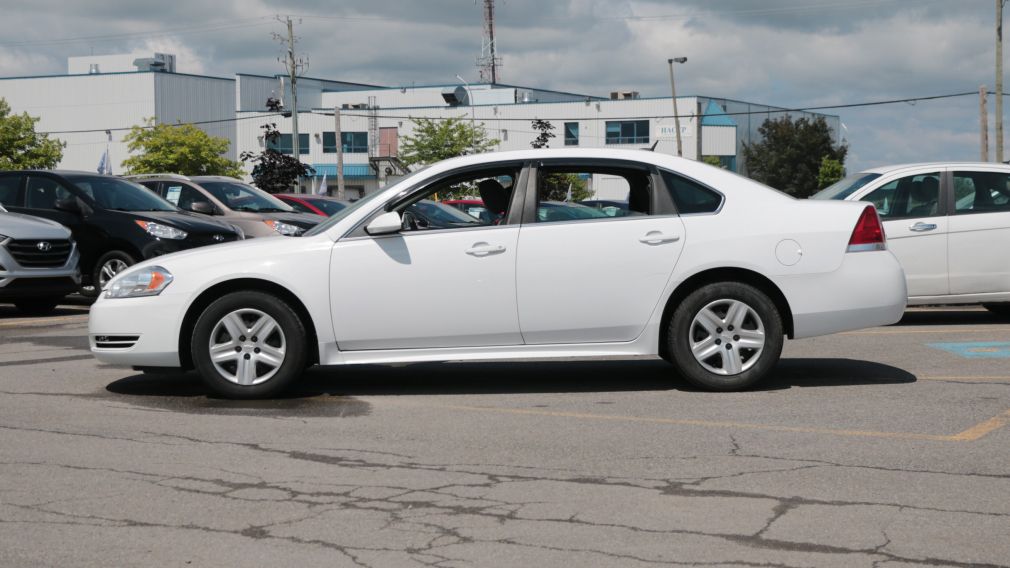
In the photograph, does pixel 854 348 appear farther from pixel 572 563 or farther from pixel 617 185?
pixel 572 563

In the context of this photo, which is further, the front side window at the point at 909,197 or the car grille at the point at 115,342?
the front side window at the point at 909,197

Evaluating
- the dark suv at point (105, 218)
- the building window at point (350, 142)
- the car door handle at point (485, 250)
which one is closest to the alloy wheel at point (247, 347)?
the car door handle at point (485, 250)

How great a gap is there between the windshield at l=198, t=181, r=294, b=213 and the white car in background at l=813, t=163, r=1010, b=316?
31.8 feet

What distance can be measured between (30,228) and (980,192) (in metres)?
10.5

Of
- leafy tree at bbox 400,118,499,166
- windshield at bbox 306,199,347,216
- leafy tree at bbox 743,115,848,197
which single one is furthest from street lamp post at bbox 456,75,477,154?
windshield at bbox 306,199,347,216

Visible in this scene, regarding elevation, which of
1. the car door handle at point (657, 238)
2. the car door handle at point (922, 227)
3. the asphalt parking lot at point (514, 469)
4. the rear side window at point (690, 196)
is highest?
the rear side window at point (690, 196)

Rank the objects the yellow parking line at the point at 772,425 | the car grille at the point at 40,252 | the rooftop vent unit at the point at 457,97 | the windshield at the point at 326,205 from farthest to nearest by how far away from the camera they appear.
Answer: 1. the rooftop vent unit at the point at 457,97
2. the windshield at the point at 326,205
3. the car grille at the point at 40,252
4. the yellow parking line at the point at 772,425

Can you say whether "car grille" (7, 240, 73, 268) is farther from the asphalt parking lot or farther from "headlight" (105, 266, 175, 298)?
"headlight" (105, 266, 175, 298)

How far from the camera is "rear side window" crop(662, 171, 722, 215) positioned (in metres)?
7.99

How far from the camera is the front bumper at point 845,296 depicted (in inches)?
313

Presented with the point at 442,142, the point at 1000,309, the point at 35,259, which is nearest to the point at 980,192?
the point at 1000,309

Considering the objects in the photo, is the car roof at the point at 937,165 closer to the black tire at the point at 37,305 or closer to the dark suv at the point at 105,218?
the dark suv at the point at 105,218

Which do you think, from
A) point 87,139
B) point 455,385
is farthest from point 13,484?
point 87,139

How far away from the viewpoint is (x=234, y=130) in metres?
94.6
